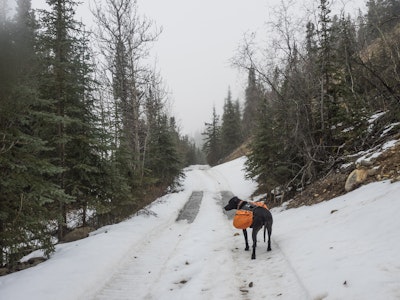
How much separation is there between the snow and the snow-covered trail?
2 centimetres

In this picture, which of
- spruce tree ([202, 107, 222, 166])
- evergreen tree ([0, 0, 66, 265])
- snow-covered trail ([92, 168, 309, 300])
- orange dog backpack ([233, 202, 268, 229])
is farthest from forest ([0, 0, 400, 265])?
spruce tree ([202, 107, 222, 166])

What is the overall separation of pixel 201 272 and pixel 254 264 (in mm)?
1228

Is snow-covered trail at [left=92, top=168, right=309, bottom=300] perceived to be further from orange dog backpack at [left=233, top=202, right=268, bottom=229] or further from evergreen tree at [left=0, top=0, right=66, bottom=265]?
evergreen tree at [left=0, top=0, right=66, bottom=265]

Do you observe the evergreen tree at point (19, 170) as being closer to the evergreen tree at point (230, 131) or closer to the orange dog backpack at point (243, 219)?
the orange dog backpack at point (243, 219)

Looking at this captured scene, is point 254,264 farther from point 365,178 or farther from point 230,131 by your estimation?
point 230,131

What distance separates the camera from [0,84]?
4965 millimetres

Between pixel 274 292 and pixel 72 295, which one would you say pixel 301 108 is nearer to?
pixel 274 292

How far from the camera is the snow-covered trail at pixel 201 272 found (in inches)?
211

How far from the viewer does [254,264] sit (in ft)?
22.1

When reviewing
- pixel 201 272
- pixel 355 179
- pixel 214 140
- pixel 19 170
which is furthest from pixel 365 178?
pixel 214 140

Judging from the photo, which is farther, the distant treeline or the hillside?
the hillside

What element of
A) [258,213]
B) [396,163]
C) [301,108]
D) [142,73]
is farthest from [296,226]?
[142,73]

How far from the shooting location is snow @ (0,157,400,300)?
4.62 metres

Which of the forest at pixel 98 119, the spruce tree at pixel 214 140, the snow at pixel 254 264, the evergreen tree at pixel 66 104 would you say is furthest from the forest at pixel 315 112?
the spruce tree at pixel 214 140
